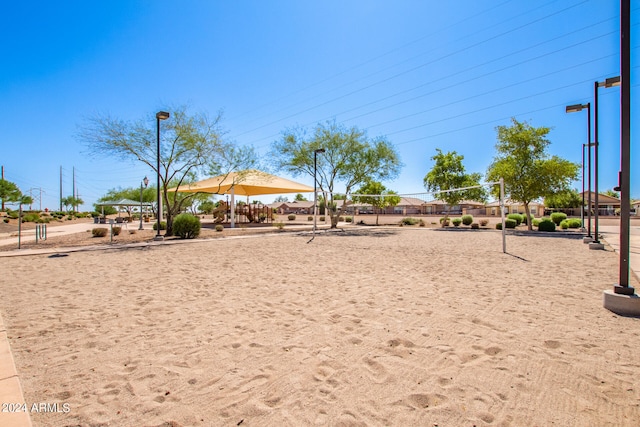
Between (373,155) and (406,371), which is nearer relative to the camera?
(406,371)

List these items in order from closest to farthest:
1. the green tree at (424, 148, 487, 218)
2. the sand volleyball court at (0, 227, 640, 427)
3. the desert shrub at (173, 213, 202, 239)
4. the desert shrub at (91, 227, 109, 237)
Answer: the sand volleyball court at (0, 227, 640, 427) < the desert shrub at (173, 213, 202, 239) < the desert shrub at (91, 227, 109, 237) < the green tree at (424, 148, 487, 218)

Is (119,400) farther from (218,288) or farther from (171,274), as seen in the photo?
(171,274)

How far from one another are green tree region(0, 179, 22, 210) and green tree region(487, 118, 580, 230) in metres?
55.7

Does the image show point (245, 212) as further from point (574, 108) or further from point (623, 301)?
point (623, 301)

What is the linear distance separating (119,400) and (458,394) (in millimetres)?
2481

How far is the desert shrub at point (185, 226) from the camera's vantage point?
1498 centimetres

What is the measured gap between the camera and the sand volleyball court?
214 cm

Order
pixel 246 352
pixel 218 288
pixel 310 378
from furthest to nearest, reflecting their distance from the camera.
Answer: pixel 218 288, pixel 246 352, pixel 310 378

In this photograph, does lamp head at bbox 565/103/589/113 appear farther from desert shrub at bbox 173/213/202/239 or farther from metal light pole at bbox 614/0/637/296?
desert shrub at bbox 173/213/202/239

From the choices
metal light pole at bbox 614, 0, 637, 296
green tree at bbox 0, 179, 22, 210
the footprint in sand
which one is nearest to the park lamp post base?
metal light pole at bbox 614, 0, 637, 296

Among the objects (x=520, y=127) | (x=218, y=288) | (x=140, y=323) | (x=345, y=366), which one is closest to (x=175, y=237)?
(x=218, y=288)

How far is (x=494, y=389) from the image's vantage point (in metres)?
2.38

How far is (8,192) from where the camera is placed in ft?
135

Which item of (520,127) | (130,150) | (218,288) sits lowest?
(218,288)
